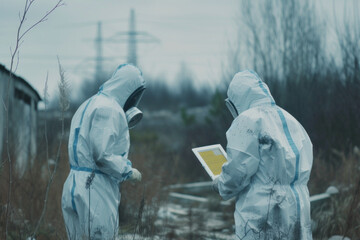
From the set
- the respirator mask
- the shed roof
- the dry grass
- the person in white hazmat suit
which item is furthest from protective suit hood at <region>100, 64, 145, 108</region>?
the shed roof

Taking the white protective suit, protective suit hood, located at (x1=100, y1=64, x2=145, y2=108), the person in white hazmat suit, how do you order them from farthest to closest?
protective suit hood, located at (x1=100, y1=64, x2=145, y2=108) < the person in white hazmat suit < the white protective suit

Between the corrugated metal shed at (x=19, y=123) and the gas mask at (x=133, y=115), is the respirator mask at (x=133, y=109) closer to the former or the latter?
the gas mask at (x=133, y=115)

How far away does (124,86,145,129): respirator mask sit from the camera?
5586 millimetres

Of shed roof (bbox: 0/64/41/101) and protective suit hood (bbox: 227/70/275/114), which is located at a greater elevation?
protective suit hood (bbox: 227/70/275/114)

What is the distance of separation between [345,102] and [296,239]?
807cm

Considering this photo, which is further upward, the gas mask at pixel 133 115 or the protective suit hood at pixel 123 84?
the protective suit hood at pixel 123 84

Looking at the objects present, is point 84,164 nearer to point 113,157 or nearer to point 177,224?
point 113,157

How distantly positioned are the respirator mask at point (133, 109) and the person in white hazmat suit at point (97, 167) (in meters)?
0.24

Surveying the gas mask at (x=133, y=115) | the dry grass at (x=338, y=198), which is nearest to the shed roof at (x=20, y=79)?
the dry grass at (x=338, y=198)

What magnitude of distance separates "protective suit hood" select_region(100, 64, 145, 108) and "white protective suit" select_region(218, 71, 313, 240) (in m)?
1.30

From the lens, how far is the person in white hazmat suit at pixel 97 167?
5039mm

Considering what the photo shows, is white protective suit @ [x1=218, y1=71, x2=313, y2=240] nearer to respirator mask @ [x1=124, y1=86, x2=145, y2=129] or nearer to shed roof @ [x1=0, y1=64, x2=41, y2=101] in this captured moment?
respirator mask @ [x1=124, y1=86, x2=145, y2=129]

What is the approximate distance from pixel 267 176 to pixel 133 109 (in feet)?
5.16

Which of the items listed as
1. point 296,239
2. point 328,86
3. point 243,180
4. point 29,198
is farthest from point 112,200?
point 328,86
